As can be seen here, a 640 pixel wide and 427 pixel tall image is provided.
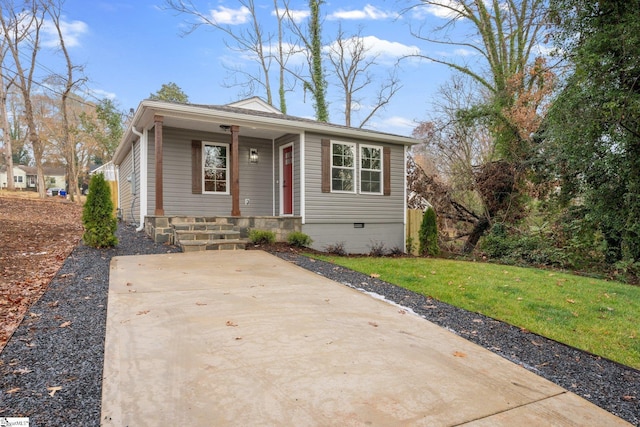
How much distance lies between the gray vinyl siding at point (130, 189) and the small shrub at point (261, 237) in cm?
379

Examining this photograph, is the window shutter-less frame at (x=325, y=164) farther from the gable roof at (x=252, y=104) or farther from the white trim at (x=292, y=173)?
the gable roof at (x=252, y=104)

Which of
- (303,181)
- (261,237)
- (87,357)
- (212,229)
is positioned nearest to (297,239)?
(261,237)

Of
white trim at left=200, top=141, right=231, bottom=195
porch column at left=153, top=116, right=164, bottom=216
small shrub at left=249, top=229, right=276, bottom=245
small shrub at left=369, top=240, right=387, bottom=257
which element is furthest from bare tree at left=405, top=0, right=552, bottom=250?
porch column at left=153, top=116, right=164, bottom=216

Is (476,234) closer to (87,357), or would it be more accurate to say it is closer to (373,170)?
(373,170)

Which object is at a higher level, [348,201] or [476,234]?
[348,201]

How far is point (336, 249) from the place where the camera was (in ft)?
29.0

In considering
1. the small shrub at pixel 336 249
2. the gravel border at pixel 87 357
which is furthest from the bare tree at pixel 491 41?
the gravel border at pixel 87 357

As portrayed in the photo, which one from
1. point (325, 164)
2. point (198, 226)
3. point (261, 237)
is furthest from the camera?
point (325, 164)

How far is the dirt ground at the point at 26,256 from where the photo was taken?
3576mm

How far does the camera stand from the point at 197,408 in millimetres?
1855

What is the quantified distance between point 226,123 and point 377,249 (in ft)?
15.4

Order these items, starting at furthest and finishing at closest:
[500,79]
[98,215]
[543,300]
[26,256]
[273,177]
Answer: [500,79], [273,177], [98,215], [26,256], [543,300]

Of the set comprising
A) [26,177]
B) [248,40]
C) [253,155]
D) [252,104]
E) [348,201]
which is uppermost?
[248,40]

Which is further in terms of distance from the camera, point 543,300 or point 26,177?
point 26,177
